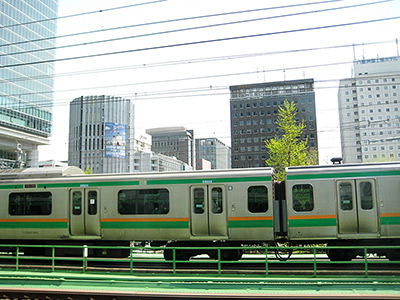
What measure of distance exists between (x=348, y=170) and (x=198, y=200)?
5.44 m

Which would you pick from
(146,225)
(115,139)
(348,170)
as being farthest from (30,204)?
(115,139)

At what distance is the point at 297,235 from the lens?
42.4 feet

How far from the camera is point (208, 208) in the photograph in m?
13.6

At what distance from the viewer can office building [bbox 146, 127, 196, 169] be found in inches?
6137

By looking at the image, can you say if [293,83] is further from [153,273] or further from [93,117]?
[153,273]

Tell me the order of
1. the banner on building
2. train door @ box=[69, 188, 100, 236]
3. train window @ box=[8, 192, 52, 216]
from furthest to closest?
the banner on building → train window @ box=[8, 192, 52, 216] → train door @ box=[69, 188, 100, 236]

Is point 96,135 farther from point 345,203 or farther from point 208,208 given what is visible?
point 345,203

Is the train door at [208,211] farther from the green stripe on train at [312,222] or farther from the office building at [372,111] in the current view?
the office building at [372,111]

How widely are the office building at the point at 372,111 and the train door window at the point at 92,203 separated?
112238mm

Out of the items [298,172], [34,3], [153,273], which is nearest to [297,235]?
[298,172]

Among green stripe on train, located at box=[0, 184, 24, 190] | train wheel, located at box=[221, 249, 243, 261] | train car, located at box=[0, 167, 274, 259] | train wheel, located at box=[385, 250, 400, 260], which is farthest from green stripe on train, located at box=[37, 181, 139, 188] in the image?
train wheel, located at box=[385, 250, 400, 260]

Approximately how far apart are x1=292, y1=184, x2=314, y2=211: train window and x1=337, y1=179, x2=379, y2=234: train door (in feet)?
3.11

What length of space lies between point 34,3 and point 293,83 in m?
72.0

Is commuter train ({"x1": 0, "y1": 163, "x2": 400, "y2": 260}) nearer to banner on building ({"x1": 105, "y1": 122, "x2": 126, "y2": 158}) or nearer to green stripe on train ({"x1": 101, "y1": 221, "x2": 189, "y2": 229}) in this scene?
green stripe on train ({"x1": 101, "y1": 221, "x2": 189, "y2": 229})
